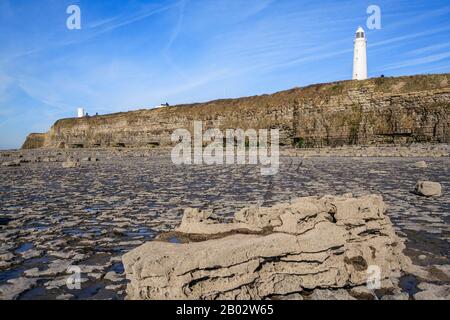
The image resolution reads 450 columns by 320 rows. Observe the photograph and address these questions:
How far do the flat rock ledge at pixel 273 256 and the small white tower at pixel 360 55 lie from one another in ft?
216

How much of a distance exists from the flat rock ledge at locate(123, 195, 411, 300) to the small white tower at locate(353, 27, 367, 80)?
2592 inches

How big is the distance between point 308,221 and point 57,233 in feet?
13.3

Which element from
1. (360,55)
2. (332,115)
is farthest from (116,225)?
(360,55)

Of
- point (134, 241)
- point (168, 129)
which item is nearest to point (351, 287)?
point (134, 241)

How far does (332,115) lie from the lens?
1804 inches

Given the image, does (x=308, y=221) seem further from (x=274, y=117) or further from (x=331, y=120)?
(x=274, y=117)

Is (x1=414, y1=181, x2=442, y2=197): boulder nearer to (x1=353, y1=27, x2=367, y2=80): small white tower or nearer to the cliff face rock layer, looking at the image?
the cliff face rock layer

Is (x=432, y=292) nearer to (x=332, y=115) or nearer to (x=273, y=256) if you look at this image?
(x=273, y=256)

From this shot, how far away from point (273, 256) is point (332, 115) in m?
44.4

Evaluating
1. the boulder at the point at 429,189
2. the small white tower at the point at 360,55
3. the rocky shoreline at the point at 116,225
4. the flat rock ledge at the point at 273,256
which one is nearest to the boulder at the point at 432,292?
the rocky shoreline at the point at 116,225

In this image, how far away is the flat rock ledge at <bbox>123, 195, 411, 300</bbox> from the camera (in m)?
3.45

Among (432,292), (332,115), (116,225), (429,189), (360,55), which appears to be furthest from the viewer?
(360,55)

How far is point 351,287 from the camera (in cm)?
384
